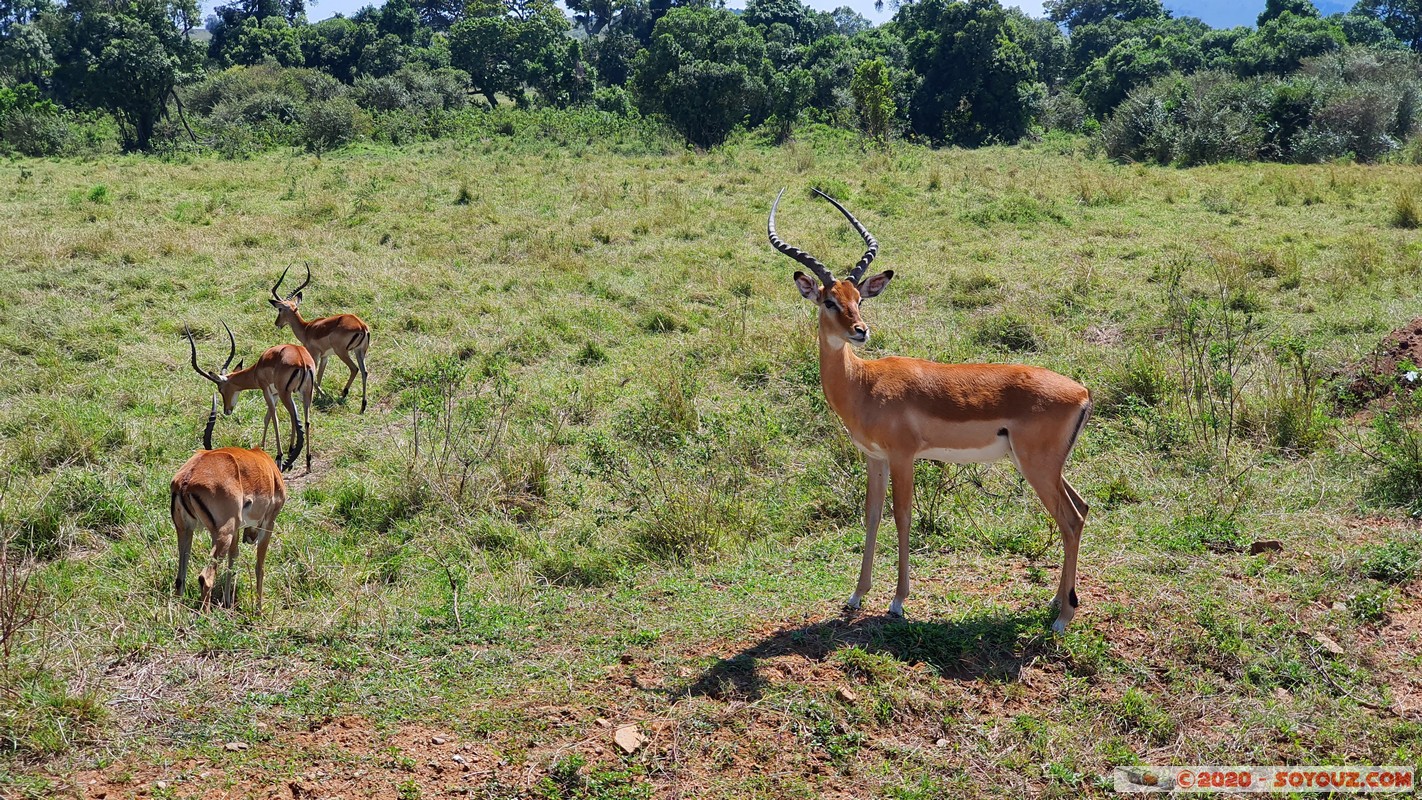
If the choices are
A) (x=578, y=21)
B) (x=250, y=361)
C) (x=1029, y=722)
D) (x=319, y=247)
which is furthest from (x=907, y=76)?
(x=578, y=21)

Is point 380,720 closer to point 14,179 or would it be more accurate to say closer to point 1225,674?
point 1225,674

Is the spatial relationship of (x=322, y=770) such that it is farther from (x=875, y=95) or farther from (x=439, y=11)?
(x=439, y=11)

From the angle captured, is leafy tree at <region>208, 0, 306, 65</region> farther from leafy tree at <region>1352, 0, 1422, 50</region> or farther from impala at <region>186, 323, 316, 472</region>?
leafy tree at <region>1352, 0, 1422, 50</region>

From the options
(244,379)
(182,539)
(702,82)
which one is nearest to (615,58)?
(702,82)

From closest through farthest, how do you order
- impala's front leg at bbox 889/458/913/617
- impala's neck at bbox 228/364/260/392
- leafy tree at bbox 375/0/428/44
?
impala's front leg at bbox 889/458/913/617 < impala's neck at bbox 228/364/260/392 < leafy tree at bbox 375/0/428/44

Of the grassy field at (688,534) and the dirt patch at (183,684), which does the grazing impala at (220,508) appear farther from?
the dirt patch at (183,684)

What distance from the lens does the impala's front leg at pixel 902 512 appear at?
4566mm

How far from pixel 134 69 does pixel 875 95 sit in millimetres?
19449

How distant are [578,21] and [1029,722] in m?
75.9

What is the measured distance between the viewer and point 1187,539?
206 inches

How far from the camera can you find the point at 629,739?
3.78m

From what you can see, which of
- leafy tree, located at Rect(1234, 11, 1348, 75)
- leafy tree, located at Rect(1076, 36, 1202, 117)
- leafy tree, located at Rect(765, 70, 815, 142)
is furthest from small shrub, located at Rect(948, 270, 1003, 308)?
leafy tree, located at Rect(1234, 11, 1348, 75)

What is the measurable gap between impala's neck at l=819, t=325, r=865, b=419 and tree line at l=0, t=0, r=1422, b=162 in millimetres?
19767

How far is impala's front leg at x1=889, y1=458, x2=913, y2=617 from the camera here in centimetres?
457
